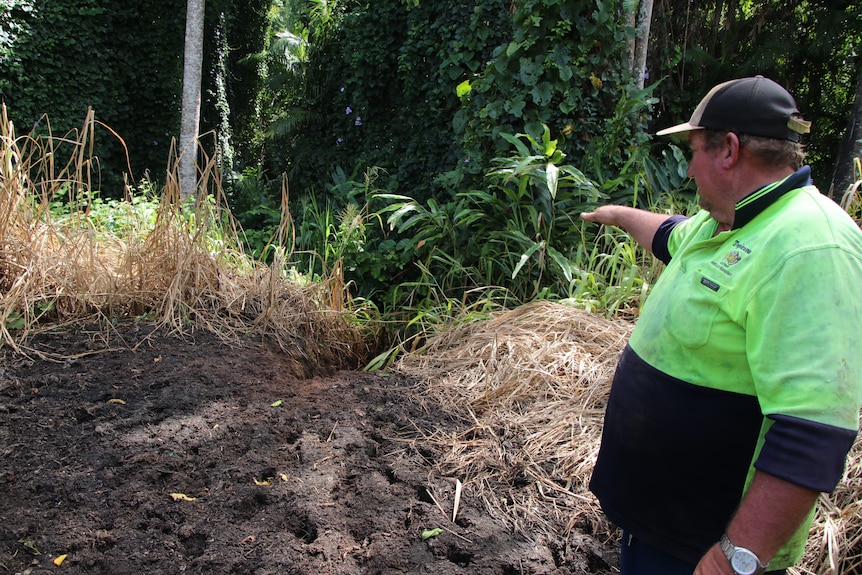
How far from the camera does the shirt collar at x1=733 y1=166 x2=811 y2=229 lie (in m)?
1.20

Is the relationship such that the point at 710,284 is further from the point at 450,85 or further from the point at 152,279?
the point at 450,85

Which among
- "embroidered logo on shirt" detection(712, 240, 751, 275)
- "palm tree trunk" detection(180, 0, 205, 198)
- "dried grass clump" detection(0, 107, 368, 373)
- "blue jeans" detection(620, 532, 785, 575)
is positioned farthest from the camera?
"palm tree trunk" detection(180, 0, 205, 198)

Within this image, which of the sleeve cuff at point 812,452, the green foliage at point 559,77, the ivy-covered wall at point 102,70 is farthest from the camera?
the ivy-covered wall at point 102,70

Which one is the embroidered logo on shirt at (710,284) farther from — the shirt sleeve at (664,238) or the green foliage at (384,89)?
the green foliage at (384,89)

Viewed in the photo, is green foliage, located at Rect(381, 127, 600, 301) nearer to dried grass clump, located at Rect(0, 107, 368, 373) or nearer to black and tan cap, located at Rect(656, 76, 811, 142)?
dried grass clump, located at Rect(0, 107, 368, 373)

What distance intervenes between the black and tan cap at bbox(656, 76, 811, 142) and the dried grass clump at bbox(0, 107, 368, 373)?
287 cm

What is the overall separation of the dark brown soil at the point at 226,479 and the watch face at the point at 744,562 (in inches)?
37.5

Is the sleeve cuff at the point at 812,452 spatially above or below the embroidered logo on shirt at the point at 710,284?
below

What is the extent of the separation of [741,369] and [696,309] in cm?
15

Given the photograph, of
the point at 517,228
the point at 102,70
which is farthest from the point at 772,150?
the point at 102,70

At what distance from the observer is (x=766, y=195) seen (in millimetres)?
1202

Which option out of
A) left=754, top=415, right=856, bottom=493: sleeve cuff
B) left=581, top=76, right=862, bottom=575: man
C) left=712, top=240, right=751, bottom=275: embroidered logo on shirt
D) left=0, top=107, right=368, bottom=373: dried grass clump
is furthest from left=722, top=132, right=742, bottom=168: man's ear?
left=0, top=107, right=368, bottom=373: dried grass clump

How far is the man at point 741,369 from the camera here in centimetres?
102

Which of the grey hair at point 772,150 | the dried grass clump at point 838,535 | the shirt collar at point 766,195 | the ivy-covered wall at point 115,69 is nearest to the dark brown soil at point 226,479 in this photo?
the dried grass clump at point 838,535
